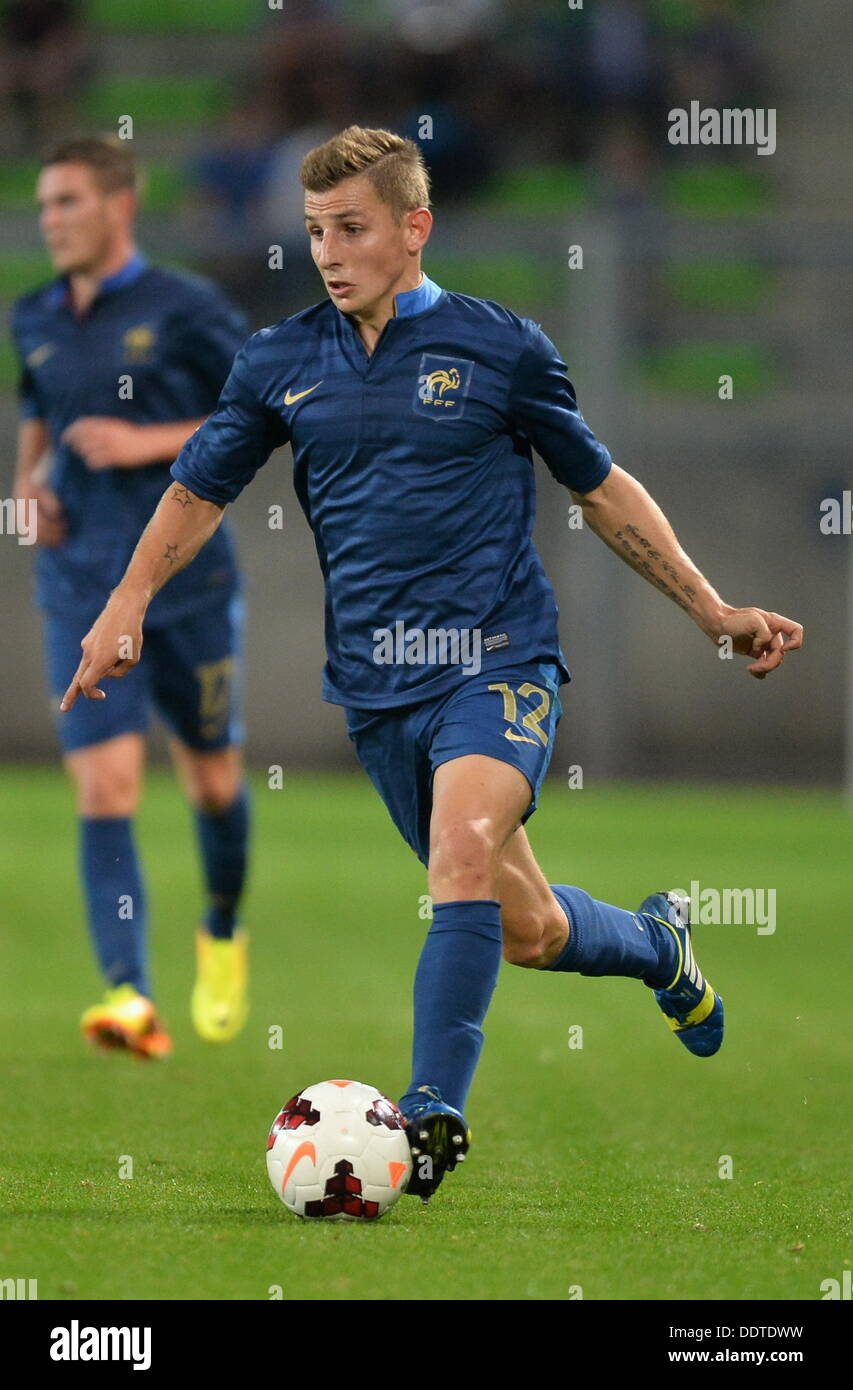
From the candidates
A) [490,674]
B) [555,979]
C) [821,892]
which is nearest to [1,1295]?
[490,674]

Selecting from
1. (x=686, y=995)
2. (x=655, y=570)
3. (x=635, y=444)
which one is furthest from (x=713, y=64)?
(x=655, y=570)

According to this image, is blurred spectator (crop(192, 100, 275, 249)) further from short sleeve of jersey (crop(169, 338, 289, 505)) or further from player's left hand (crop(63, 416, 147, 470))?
short sleeve of jersey (crop(169, 338, 289, 505))

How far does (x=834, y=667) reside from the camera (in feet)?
52.0

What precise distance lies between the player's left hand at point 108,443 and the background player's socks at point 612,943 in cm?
225

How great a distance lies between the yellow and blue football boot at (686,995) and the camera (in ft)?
17.7

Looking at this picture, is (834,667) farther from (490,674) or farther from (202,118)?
(490,674)

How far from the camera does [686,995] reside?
5398 mm

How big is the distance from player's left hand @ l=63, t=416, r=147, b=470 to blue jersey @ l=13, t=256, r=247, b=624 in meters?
0.16

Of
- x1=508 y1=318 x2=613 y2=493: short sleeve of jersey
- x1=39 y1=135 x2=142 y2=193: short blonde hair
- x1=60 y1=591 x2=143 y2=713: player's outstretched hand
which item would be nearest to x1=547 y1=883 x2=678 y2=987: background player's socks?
x1=508 y1=318 x2=613 y2=493: short sleeve of jersey

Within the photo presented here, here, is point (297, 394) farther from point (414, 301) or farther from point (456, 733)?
point (456, 733)

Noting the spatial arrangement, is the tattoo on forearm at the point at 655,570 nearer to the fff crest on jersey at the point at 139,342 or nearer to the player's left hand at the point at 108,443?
the player's left hand at the point at 108,443

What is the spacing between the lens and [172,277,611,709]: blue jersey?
4711 mm

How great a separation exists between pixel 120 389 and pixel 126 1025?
2.01 meters
